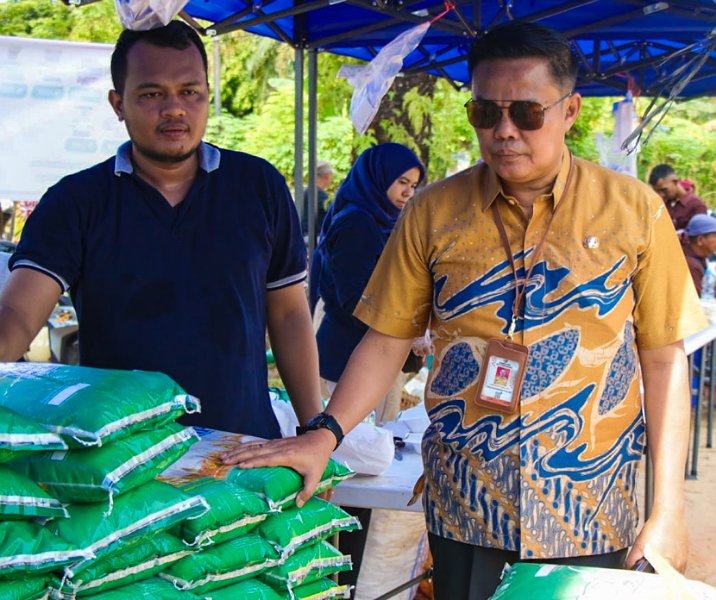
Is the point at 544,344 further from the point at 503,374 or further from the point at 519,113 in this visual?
the point at 519,113

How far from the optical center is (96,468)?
1.47 m

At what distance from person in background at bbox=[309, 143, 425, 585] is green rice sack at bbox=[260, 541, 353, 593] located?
243cm

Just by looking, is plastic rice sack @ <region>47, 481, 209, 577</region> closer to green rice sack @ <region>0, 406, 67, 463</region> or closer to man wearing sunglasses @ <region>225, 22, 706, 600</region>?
green rice sack @ <region>0, 406, 67, 463</region>

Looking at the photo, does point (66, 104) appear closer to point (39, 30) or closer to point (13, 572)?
point (13, 572)

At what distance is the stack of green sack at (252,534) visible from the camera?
64.6 inches

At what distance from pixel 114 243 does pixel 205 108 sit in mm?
421

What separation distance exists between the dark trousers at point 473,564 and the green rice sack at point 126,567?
2.11ft

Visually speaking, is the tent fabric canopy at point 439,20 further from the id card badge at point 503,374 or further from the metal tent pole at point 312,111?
the id card badge at point 503,374

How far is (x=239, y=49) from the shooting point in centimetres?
2195

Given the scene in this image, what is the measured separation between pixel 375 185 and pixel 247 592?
311 centimetres

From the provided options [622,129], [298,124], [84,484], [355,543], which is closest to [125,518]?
[84,484]

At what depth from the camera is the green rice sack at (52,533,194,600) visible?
1.45 meters

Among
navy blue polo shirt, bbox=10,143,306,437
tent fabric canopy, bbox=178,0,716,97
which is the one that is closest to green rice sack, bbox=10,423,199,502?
navy blue polo shirt, bbox=10,143,306,437

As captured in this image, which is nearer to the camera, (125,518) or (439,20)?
(125,518)
